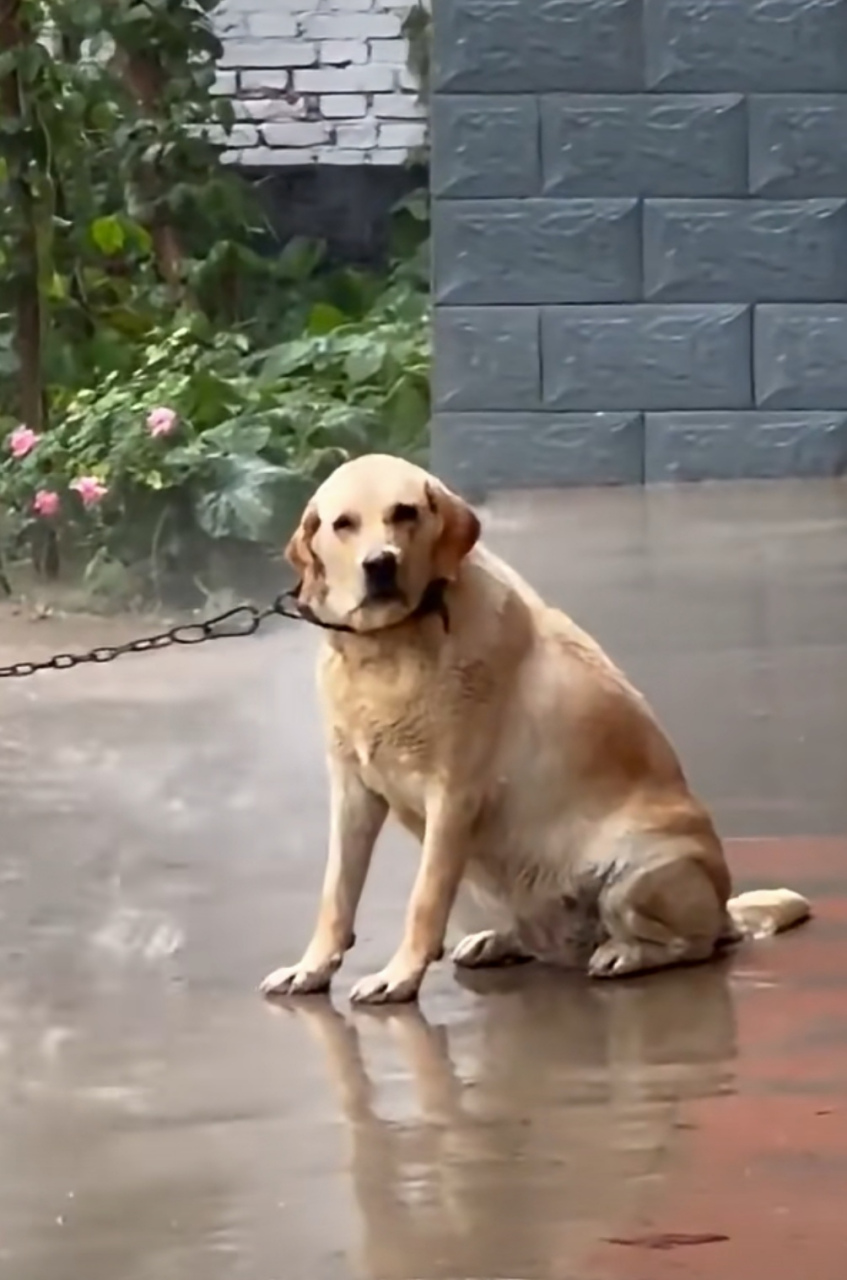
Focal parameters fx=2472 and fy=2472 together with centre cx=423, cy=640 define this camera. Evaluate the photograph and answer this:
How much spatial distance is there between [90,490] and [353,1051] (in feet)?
12.2

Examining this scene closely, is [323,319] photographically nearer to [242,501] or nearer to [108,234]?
[108,234]

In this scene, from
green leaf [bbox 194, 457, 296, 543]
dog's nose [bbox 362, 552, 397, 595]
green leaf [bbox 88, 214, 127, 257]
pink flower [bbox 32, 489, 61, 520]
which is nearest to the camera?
dog's nose [bbox 362, 552, 397, 595]

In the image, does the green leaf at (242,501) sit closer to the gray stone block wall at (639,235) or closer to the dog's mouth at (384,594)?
the gray stone block wall at (639,235)

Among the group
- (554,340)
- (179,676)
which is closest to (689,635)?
(179,676)

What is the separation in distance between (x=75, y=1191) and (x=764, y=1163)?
67 cm

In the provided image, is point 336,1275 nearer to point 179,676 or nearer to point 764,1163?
point 764,1163

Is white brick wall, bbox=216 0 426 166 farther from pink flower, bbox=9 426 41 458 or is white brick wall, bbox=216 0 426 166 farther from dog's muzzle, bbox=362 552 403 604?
dog's muzzle, bbox=362 552 403 604

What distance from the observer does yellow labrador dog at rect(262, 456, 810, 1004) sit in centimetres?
294

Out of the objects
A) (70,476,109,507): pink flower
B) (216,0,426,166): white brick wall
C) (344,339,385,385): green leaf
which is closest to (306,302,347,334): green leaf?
(344,339,385,385): green leaf

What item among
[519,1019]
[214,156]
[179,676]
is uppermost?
[214,156]

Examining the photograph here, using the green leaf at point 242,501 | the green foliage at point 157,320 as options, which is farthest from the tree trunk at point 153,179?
the green leaf at point 242,501

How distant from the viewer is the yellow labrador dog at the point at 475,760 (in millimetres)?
2939

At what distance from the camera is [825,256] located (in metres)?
7.14

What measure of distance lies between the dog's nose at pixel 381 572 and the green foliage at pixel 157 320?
134 inches
